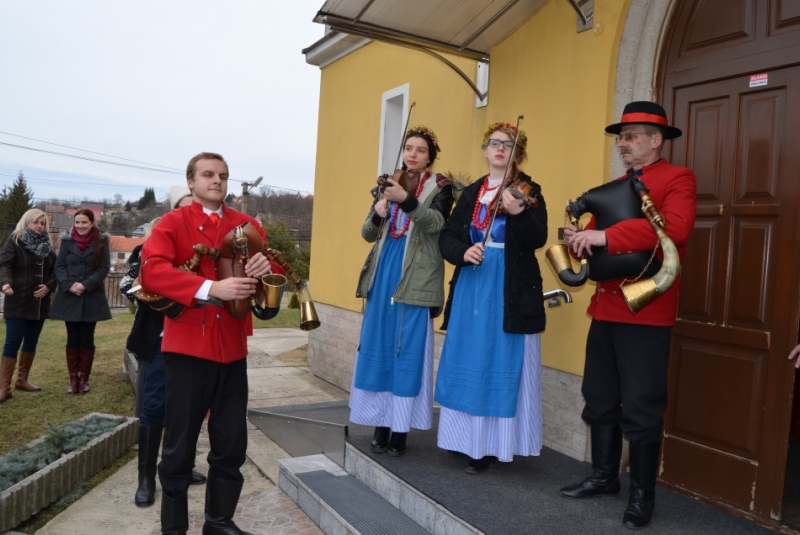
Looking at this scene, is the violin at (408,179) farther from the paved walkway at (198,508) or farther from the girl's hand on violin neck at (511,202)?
the paved walkway at (198,508)

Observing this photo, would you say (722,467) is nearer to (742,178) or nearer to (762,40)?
(742,178)

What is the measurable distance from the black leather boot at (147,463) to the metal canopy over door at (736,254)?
10.2 ft

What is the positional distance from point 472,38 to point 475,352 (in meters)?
2.76

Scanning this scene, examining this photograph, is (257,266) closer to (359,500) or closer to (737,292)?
(359,500)

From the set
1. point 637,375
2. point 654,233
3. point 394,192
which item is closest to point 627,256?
point 654,233

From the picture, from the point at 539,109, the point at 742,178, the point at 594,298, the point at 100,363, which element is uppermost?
the point at 539,109

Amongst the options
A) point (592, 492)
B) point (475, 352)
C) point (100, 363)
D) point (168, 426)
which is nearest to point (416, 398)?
point (475, 352)

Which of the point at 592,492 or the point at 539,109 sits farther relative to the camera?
the point at 539,109

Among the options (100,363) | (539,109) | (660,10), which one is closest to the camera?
(660,10)

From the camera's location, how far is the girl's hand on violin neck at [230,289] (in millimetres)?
2949

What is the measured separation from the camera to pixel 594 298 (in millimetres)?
3221

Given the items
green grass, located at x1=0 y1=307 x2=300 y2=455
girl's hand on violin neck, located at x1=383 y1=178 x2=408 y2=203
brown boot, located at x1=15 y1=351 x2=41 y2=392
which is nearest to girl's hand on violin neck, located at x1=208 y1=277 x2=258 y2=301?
girl's hand on violin neck, located at x1=383 y1=178 x2=408 y2=203

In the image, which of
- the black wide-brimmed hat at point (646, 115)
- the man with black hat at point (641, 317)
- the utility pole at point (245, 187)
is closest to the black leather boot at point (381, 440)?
the man with black hat at point (641, 317)

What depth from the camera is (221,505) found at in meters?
3.31
